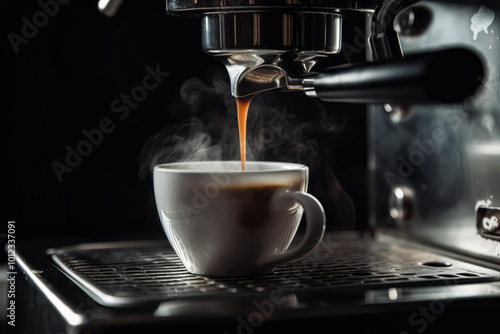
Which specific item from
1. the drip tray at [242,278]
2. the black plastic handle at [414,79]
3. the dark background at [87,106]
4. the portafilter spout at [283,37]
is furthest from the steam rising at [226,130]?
the black plastic handle at [414,79]

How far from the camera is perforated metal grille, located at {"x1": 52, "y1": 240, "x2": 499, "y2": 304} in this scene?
0.55 metres

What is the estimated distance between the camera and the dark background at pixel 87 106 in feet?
2.60

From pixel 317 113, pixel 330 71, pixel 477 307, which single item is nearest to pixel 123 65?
pixel 317 113

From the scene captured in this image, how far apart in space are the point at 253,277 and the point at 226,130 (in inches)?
11.7

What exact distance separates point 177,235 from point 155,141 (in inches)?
9.9

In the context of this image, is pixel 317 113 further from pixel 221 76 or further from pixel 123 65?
pixel 123 65

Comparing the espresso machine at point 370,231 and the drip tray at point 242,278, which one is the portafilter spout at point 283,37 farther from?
the drip tray at point 242,278

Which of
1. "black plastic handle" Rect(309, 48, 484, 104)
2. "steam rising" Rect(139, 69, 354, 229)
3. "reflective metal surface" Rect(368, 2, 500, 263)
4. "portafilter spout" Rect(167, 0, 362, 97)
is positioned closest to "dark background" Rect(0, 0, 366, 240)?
"steam rising" Rect(139, 69, 354, 229)

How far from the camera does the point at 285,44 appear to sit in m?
0.58

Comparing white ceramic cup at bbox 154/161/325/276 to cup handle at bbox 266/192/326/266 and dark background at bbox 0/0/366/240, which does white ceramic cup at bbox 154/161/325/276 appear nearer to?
cup handle at bbox 266/192/326/266

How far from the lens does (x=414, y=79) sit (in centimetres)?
41

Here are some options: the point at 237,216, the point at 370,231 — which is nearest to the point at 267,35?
the point at 237,216

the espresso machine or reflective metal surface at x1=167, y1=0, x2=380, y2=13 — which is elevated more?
reflective metal surface at x1=167, y1=0, x2=380, y2=13

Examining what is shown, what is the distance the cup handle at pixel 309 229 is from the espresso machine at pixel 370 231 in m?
0.02
